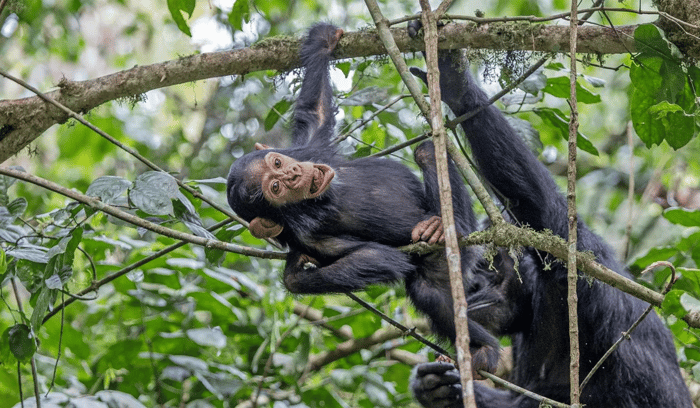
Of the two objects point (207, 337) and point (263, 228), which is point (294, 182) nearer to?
point (263, 228)

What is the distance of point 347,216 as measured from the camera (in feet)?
12.6

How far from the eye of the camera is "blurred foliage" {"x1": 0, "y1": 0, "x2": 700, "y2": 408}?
3410mm

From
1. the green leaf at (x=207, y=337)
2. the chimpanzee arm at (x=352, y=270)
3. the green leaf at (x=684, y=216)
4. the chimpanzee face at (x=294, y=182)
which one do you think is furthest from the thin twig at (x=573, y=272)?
the green leaf at (x=207, y=337)

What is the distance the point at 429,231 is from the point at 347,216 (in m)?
0.56

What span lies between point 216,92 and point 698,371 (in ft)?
24.4

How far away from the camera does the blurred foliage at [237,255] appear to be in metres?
3.41

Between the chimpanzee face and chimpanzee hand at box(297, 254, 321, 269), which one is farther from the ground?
the chimpanzee face

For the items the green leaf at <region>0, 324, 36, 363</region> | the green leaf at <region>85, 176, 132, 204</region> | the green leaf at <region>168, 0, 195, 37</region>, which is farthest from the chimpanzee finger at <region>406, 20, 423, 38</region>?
the green leaf at <region>0, 324, 36, 363</region>

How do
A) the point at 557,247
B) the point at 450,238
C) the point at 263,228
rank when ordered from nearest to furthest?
the point at 450,238
the point at 557,247
the point at 263,228

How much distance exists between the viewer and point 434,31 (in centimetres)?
261

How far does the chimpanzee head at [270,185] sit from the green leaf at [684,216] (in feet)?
7.89

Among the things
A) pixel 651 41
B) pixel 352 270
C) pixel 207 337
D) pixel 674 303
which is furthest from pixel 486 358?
pixel 207 337

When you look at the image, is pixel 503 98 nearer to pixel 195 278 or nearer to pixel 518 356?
pixel 518 356

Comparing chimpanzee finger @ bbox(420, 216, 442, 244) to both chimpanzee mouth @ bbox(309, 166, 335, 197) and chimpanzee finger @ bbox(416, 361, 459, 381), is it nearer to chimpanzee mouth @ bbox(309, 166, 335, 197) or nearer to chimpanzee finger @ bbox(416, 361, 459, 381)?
chimpanzee mouth @ bbox(309, 166, 335, 197)
